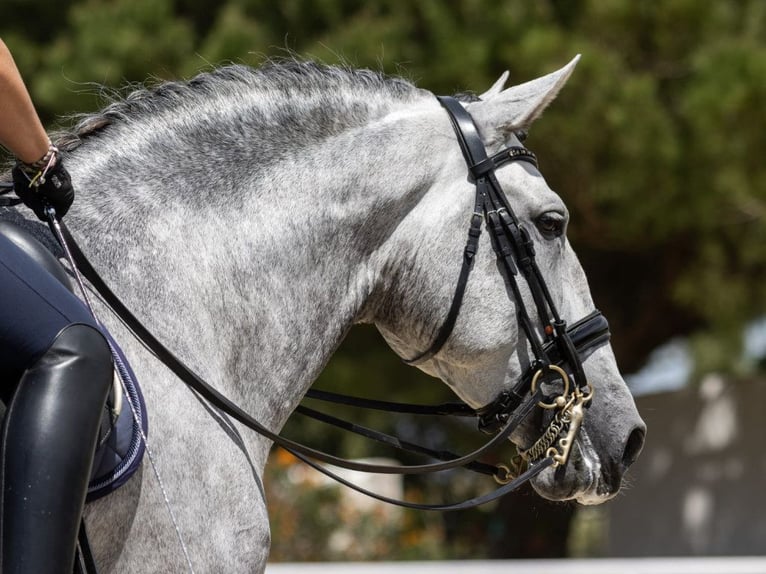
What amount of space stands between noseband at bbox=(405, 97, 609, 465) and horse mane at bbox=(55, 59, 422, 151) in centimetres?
24

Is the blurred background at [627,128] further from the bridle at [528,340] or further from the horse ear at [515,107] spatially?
the bridle at [528,340]

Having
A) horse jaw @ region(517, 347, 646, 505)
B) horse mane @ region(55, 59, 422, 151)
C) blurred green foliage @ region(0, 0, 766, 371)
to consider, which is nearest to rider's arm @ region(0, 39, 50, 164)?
horse mane @ region(55, 59, 422, 151)

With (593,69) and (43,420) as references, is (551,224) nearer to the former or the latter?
(43,420)

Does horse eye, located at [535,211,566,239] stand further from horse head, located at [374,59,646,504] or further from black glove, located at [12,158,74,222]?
black glove, located at [12,158,74,222]

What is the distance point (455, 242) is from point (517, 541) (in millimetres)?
8698

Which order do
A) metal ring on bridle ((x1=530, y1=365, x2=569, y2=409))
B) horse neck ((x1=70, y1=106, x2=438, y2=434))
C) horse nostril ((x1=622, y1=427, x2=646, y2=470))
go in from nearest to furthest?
horse neck ((x1=70, y1=106, x2=438, y2=434)) → metal ring on bridle ((x1=530, y1=365, x2=569, y2=409)) → horse nostril ((x1=622, y1=427, x2=646, y2=470))

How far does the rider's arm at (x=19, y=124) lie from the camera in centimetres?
219

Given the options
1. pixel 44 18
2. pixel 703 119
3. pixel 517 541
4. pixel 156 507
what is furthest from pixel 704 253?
pixel 156 507

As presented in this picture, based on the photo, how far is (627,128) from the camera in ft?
25.5

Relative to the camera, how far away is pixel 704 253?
8.77 meters

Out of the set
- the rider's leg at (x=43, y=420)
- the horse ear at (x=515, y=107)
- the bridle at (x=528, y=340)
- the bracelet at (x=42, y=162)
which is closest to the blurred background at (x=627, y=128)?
the horse ear at (x=515, y=107)

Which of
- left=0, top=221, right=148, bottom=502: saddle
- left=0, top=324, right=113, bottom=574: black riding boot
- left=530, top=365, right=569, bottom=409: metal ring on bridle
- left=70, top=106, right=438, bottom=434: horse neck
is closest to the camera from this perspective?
left=0, top=324, right=113, bottom=574: black riding boot

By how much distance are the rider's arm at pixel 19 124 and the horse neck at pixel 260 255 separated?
0.24 metres

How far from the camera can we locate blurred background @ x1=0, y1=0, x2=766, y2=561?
777 centimetres
